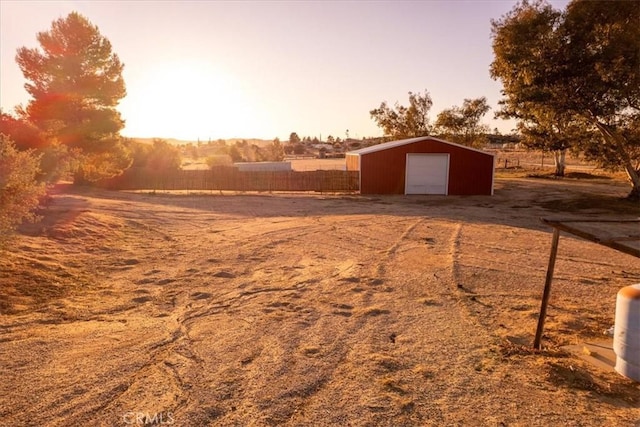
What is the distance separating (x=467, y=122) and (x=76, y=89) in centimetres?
3204

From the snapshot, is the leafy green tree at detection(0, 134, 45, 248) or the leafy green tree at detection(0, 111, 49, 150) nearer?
the leafy green tree at detection(0, 134, 45, 248)

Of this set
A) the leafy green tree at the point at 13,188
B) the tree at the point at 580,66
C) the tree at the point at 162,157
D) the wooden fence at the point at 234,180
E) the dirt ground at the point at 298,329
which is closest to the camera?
the dirt ground at the point at 298,329

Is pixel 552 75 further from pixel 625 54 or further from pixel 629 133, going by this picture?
pixel 629 133

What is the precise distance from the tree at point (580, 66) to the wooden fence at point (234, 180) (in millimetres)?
9927

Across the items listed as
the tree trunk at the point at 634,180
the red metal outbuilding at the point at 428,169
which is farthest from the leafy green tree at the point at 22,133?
the tree trunk at the point at 634,180

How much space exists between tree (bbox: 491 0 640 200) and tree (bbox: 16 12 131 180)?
20427 millimetres

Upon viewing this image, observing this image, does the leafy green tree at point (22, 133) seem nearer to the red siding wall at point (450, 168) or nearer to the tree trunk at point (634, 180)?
the red siding wall at point (450, 168)

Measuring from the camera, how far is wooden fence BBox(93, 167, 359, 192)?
923 inches

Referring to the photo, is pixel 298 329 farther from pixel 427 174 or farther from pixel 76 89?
pixel 76 89

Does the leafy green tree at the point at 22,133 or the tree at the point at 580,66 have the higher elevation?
the tree at the point at 580,66

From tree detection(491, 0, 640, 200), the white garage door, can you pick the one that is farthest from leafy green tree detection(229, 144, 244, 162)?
tree detection(491, 0, 640, 200)

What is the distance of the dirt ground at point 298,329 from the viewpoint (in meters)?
3.48

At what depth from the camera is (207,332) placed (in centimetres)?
495

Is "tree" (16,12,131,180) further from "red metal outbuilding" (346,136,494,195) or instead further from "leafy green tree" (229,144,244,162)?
"leafy green tree" (229,144,244,162)
